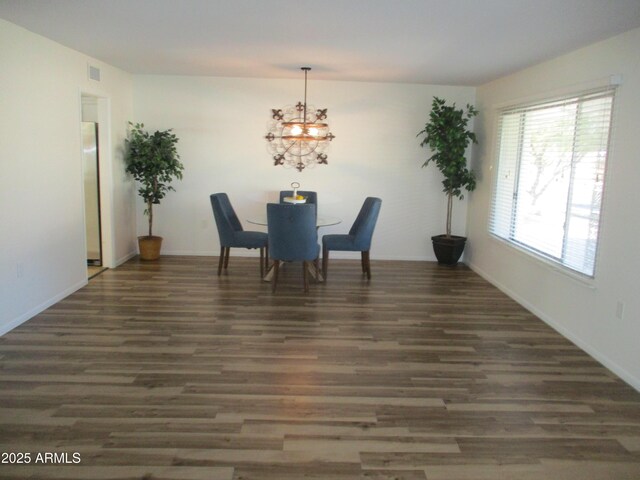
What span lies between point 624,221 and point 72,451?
12.0 feet

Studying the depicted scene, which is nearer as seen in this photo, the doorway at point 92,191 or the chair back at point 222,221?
the chair back at point 222,221

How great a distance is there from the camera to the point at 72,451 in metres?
2.43

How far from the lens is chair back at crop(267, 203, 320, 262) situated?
5.11 m

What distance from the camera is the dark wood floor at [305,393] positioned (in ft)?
7.91

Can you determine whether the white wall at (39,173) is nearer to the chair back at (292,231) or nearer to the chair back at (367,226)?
the chair back at (292,231)

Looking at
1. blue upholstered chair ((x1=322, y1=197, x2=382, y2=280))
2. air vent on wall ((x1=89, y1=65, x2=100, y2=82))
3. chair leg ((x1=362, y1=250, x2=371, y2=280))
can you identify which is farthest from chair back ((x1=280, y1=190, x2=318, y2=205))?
air vent on wall ((x1=89, y1=65, x2=100, y2=82))

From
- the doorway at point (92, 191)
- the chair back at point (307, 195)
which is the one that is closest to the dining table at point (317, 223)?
the chair back at point (307, 195)

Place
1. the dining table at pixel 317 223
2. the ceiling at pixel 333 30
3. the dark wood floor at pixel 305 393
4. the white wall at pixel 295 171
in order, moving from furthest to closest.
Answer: the white wall at pixel 295 171 → the dining table at pixel 317 223 → the ceiling at pixel 333 30 → the dark wood floor at pixel 305 393

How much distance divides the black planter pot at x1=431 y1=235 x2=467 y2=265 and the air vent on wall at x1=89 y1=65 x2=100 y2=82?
178 inches

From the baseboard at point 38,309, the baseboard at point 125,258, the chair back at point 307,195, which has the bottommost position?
the baseboard at point 38,309

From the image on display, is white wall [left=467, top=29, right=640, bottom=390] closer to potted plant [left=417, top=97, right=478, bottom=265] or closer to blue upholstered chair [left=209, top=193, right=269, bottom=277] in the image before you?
potted plant [left=417, top=97, right=478, bottom=265]

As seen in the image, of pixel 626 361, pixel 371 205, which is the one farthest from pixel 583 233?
pixel 371 205

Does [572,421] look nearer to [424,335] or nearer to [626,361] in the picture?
[626,361]

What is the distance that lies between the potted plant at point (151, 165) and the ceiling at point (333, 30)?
1.03 metres
